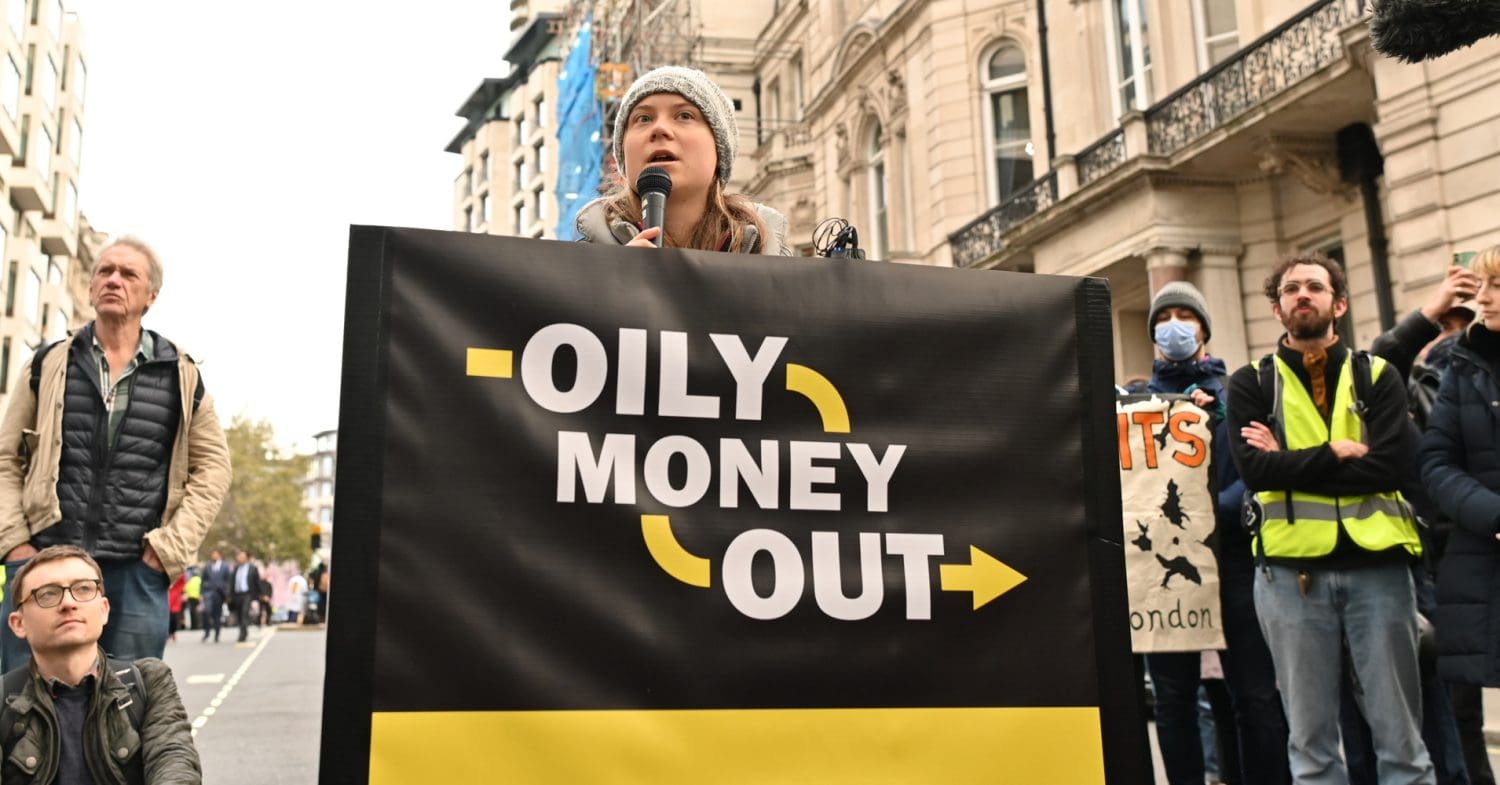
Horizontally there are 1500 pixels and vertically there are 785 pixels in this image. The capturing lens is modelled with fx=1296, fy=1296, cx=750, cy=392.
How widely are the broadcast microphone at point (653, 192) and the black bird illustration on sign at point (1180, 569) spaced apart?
3161 mm

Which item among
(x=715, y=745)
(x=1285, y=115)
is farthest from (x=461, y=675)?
(x=1285, y=115)

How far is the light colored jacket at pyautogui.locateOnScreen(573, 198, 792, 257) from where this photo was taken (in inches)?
111

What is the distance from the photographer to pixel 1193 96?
1656cm

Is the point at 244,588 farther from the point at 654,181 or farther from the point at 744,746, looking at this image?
the point at 744,746

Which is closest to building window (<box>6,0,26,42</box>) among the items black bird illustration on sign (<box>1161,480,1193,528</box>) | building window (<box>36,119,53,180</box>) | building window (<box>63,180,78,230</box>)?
building window (<box>36,119,53,180</box>)

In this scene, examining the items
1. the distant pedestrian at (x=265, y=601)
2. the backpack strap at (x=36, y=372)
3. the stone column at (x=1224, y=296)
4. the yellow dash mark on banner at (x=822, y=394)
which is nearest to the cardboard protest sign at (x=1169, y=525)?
the yellow dash mark on banner at (x=822, y=394)

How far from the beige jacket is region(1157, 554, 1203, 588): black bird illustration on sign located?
353 centimetres

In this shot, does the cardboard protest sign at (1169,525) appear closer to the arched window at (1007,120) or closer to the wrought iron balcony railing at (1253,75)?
the wrought iron balcony railing at (1253,75)

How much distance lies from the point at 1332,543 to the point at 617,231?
2.83m

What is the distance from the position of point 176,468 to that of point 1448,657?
4343 mm

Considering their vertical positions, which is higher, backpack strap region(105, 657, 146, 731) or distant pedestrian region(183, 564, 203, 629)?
distant pedestrian region(183, 564, 203, 629)

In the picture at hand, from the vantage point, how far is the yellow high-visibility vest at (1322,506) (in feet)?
14.2

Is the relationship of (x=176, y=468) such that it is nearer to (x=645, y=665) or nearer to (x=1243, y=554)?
(x=645, y=665)

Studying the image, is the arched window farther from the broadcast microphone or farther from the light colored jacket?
the broadcast microphone
